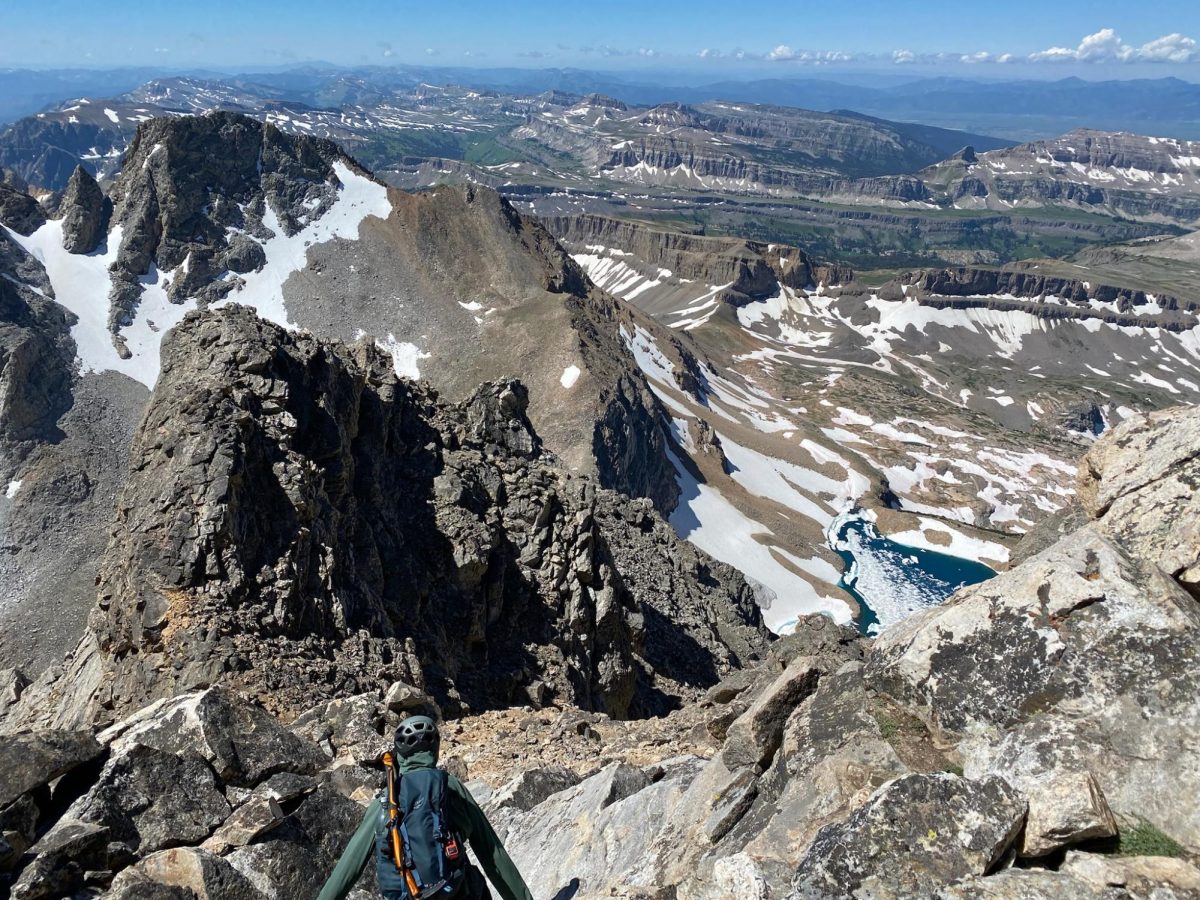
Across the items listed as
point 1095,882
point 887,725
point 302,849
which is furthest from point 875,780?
point 302,849

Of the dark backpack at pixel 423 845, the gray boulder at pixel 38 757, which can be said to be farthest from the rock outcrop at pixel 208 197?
the dark backpack at pixel 423 845

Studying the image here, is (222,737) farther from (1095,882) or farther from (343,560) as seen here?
(343,560)

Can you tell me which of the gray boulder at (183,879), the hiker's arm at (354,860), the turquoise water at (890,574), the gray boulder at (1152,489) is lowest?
the turquoise water at (890,574)

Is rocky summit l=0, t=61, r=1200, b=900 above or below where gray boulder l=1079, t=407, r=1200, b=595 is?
below

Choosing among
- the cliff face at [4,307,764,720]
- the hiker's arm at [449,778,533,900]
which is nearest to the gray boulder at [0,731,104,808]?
the hiker's arm at [449,778,533,900]

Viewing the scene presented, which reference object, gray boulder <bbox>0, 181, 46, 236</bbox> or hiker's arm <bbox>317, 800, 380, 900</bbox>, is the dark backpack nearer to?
hiker's arm <bbox>317, 800, 380, 900</bbox>

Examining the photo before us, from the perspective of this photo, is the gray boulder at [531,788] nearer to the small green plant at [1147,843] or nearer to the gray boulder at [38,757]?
the gray boulder at [38,757]
